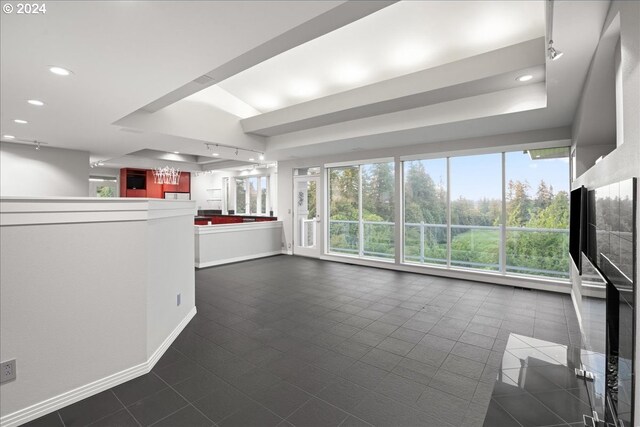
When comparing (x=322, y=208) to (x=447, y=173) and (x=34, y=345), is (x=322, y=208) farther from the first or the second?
(x=34, y=345)

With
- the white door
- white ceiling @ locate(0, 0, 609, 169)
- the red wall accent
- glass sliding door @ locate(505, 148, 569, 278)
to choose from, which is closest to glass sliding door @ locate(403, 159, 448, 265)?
white ceiling @ locate(0, 0, 609, 169)

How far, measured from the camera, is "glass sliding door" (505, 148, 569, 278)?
4.98 meters

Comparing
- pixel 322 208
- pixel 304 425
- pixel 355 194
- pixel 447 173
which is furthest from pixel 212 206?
pixel 304 425

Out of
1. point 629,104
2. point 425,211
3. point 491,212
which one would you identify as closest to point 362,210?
point 425,211

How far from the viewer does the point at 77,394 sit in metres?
2.17

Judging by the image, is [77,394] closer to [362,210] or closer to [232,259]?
[232,259]

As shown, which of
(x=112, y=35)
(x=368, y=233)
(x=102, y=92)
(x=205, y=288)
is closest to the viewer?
(x=112, y=35)

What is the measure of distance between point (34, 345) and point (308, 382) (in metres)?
1.90

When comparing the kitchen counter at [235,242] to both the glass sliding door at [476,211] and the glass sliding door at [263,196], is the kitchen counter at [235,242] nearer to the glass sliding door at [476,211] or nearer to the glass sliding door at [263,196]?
the glass sliding door at [263,196]

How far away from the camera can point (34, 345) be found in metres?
2.00

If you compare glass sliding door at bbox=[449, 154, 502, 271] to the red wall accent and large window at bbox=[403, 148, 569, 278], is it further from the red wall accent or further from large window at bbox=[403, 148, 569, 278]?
the red wall accent

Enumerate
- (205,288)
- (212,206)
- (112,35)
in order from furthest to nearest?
(212,206)
(205,288)
(112,35)

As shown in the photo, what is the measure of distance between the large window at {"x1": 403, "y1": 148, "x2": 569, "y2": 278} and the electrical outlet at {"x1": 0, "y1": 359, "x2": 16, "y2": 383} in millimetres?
6046

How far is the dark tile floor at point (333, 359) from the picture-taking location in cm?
203
